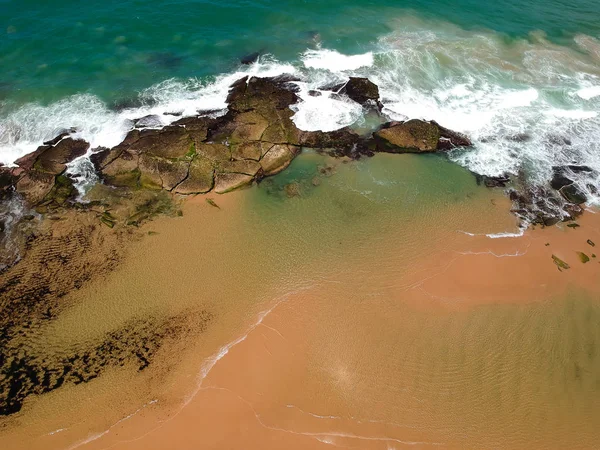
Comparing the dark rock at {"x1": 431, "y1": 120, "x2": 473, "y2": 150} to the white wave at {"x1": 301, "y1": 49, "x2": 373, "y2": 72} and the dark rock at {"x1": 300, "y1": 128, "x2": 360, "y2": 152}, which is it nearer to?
the dark rock at {"x1": 300, "y1": 128, "x2": 360, "y2": 152}

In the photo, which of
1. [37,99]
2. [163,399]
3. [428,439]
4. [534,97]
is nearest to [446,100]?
[534,97]

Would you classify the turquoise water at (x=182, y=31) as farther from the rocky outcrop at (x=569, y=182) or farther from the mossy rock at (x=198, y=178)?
the rocky outcrop at (x=569, y=182)

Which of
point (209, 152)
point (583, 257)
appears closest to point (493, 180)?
point (583, 257)

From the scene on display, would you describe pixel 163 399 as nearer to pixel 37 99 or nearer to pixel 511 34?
pixel 37 99

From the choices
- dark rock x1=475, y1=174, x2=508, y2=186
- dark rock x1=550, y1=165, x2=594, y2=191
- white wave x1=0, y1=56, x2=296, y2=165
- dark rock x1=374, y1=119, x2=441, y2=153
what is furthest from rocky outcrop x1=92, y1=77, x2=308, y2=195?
dark rock x1=550, y1=165, x2=594, y2=191

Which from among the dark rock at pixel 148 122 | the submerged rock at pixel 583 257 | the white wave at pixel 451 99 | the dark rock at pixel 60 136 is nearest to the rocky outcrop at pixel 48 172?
the dark rock at pixel 60 136

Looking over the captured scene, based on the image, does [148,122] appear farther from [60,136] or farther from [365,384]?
[365,384]
